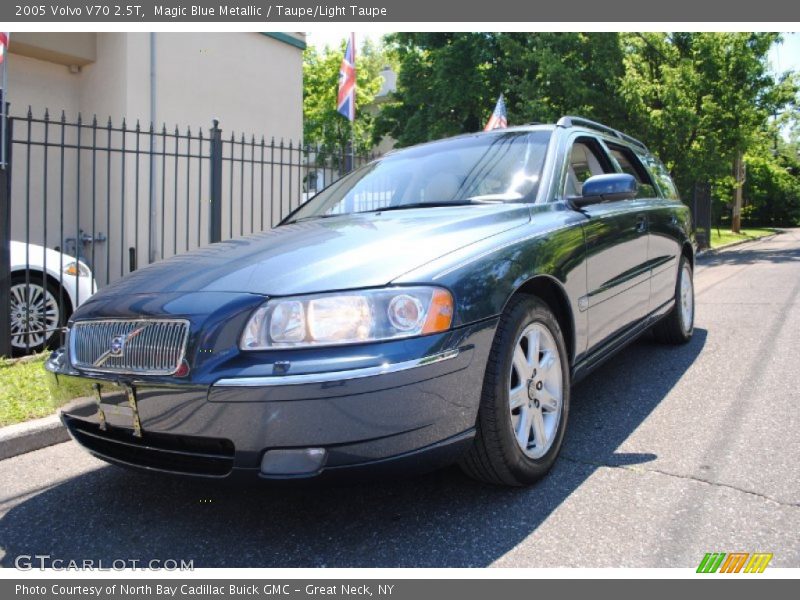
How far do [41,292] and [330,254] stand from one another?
4.29 m

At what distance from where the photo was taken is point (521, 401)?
262 centimetres

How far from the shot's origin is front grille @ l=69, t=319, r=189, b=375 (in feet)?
7.25

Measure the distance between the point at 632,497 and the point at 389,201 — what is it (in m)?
1.92

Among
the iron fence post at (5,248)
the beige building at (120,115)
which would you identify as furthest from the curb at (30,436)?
the beige building at (120,115)

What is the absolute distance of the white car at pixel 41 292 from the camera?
5398mm

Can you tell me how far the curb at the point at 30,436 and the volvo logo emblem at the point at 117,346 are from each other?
4.15ft

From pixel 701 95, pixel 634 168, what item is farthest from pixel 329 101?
pixel 634 168

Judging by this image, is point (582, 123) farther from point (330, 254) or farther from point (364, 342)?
point (364, 342)

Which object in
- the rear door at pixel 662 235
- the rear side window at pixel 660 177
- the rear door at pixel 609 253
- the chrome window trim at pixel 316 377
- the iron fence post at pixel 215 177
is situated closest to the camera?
the chrome window trim at pixel 316 377

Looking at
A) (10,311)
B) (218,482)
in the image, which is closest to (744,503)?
(218,482)

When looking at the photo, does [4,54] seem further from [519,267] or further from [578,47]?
[578,47]

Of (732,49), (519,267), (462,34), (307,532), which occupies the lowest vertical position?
(307,532)

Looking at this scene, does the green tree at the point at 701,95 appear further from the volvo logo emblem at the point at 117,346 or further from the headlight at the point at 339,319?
the volvo logo emblem at the point at 117,346

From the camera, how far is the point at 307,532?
94.7 inches
